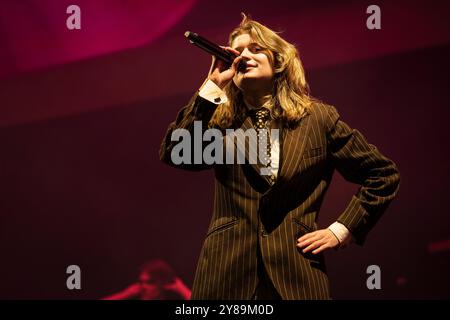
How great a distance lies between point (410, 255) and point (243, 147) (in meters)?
1.22

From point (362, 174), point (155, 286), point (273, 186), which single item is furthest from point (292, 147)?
point (155, 286)

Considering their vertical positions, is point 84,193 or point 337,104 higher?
point 337,104

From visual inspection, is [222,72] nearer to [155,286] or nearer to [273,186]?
[273,186]

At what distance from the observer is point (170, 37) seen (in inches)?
94.4

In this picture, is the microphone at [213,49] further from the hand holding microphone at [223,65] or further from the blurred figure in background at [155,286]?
the blurred figure in background at [155,286]

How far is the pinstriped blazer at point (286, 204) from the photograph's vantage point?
142 cm

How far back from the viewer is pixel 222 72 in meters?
1.50

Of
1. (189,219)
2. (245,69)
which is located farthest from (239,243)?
(189,219)

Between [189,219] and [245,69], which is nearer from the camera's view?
[245,69]

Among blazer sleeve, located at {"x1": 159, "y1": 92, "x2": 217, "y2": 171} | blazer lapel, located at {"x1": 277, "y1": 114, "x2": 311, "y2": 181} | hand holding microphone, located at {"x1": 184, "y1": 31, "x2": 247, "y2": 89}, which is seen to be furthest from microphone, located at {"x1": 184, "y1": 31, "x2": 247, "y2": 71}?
blazer lapel, located at {"x1": 277, "y1": 114, "x2": 311, "y2": 181}

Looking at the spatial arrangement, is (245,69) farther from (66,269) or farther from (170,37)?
(66,269)

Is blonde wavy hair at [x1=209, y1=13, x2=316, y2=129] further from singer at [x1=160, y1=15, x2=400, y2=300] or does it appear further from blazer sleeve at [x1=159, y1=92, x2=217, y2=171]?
blazer sleeve at [x1=159, y1=92, x2=217, y2=171]

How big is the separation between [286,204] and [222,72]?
1.22ft

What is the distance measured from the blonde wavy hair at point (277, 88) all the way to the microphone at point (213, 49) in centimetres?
10
